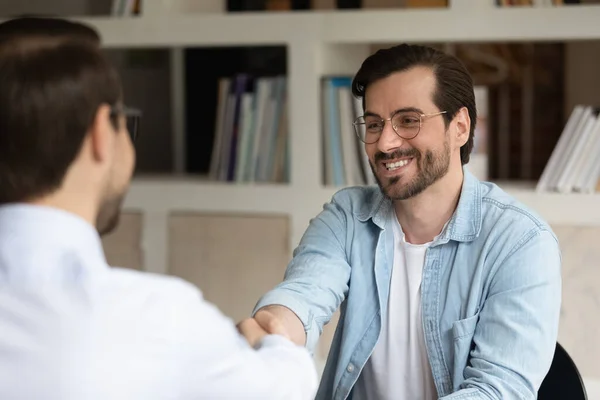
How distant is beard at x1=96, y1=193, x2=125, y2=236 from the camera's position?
3.75 ft

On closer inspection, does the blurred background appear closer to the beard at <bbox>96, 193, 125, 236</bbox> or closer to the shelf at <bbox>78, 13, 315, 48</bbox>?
the shelf at <bbox>78, 13, 315, 48</bbox>

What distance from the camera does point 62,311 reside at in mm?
988

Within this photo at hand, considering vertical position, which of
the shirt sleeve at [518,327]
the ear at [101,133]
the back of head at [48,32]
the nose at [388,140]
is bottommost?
the shirt sleeve at [518,327]

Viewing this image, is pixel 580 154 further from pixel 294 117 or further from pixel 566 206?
pixel 294 117

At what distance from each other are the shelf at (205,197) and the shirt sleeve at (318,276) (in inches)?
37.4

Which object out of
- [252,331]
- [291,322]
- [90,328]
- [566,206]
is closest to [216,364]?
[90,328]

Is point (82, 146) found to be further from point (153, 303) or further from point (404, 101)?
point (404, 101)

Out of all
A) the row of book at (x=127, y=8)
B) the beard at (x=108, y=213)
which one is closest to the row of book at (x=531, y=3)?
the row of book at (x=127, y=8)

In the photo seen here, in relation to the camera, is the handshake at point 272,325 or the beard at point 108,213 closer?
the beard at point 108,213

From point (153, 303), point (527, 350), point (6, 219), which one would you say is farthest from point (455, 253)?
point (6, 219)

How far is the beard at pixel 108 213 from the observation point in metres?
1.14

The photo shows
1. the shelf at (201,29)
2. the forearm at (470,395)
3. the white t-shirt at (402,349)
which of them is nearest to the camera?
the forearm at (470,395)

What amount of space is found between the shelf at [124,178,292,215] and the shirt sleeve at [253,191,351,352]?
3.12 feet

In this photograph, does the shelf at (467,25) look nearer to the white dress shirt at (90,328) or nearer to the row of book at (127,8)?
the row of book at (127,8)
